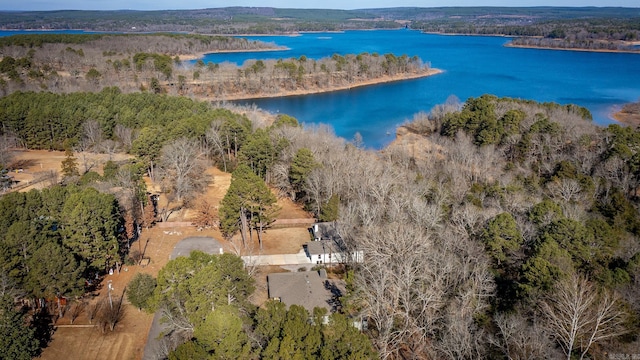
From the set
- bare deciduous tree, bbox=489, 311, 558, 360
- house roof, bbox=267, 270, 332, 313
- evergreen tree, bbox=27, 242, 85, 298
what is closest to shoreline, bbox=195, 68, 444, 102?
evergreen tree, bbox=27, 242, 85, 298

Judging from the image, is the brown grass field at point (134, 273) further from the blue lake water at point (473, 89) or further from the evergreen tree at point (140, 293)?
the blue lake water at point (473, 89)

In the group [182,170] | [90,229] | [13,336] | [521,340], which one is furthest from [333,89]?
[13,336]

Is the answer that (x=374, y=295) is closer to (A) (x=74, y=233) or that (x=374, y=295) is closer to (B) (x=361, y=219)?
(B) (x=361, y=219)

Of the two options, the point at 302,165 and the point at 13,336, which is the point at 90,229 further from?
the point at 302,165

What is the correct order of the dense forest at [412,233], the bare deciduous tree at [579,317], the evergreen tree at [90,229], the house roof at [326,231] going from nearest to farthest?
the bare deciduous tree at [579,317], the dense forest at [412,233], the evergreen tree at [90,229], the house roof at [326,231]

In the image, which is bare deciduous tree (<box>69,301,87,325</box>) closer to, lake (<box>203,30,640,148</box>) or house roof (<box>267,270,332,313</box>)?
house roof (<box>267,270,332,313</box>)

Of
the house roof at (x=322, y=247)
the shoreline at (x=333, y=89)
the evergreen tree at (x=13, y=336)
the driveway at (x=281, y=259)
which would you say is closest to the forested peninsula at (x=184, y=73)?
the shoreline at (x=333, y=89)
